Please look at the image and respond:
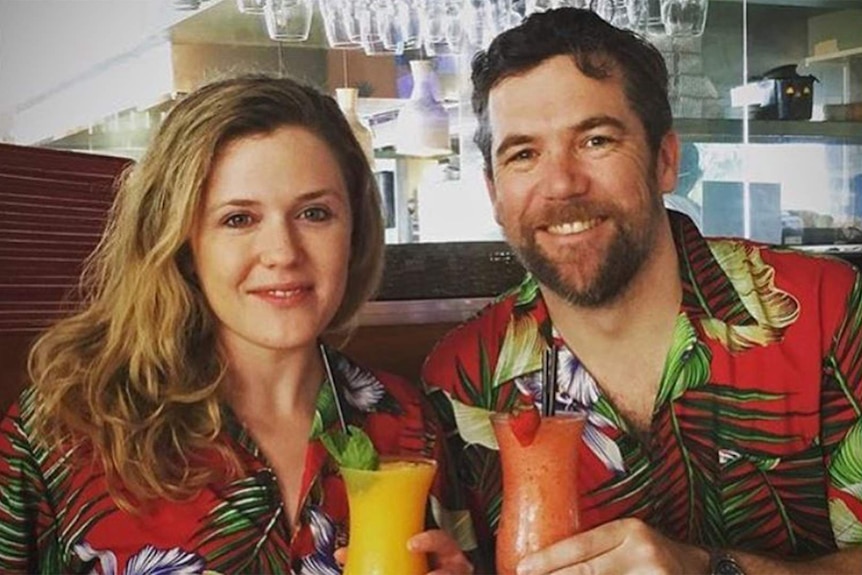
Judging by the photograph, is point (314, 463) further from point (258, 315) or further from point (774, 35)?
point (774, 35)

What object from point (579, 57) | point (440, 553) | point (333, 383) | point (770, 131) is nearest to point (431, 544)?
point (440, 553)

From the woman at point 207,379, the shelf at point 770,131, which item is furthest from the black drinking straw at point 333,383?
the shelf at point 770,131

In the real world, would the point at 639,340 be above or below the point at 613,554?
above

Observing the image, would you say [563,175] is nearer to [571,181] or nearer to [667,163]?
[571,181]

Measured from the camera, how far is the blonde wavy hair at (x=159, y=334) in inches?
58.6

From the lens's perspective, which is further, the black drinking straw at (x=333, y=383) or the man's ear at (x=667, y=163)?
the man's ear at (x=667, y=163)

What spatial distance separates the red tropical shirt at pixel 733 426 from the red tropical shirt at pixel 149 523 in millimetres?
347

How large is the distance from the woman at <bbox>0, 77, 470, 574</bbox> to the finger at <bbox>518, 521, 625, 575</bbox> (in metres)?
0.10

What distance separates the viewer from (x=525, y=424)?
4.45ft

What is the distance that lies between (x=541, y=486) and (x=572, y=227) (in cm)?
56

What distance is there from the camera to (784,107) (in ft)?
9.97

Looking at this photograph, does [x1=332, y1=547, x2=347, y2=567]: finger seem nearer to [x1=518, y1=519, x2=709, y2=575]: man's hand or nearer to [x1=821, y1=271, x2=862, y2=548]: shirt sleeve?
[x1=518, y1=519, x2=709, y2=575]: man's hand

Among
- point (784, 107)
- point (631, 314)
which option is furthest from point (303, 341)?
point (784, 107)

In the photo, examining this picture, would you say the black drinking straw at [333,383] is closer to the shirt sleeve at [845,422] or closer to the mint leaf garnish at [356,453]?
the mint leaf garnish at [356,453]
